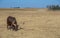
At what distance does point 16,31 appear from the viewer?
171 inches

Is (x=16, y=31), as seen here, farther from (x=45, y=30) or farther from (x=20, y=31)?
(x=45, y=30)

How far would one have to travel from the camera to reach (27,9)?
295 inches

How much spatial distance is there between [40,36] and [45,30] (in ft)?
1.70

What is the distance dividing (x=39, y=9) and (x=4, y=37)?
148 inches

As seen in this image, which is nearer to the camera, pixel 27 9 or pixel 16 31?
pixel 16 31

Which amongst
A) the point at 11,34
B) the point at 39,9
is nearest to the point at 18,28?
the point at 11,34

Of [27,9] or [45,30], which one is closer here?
[45,30]

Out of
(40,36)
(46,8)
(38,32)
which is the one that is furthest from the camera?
(46,8)

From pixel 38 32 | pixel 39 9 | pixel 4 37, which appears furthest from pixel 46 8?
pixel 4 37

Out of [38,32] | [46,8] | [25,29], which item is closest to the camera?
[38,32]

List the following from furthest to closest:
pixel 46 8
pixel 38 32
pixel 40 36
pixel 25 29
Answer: pixel 46 8
pixel 25 29
pixel 38 32
pixel 40 36

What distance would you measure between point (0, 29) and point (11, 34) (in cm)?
63

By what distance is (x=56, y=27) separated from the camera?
4551mm

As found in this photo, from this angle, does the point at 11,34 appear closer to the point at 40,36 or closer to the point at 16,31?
the point at 16,31
